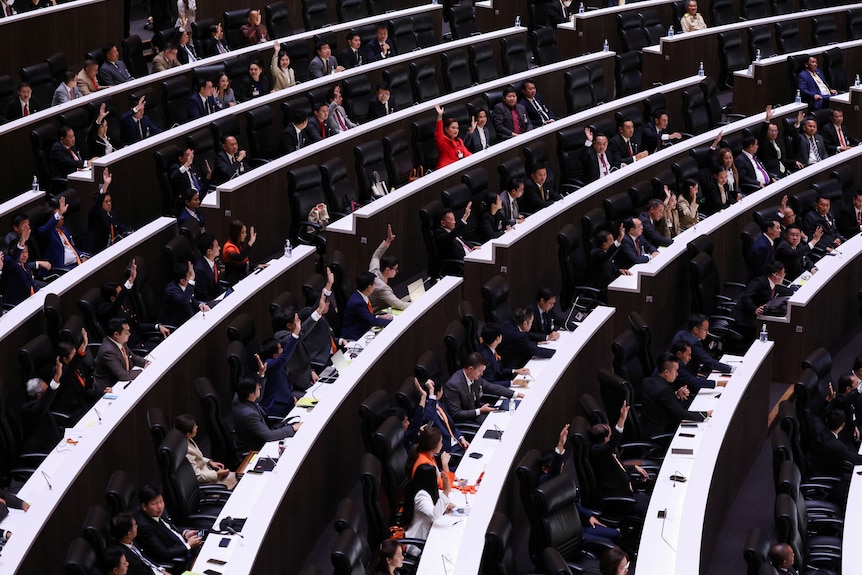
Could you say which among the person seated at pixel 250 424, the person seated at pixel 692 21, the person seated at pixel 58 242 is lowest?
the person seated at pixel 250 424

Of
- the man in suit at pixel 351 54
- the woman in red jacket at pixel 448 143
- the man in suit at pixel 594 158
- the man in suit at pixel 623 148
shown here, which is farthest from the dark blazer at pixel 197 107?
the man in suit at pixel 623 148

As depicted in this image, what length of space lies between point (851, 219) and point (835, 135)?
5.45 ft

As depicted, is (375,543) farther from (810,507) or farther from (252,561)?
(810,507)

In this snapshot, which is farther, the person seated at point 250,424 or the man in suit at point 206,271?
the man in suit at point 206,271

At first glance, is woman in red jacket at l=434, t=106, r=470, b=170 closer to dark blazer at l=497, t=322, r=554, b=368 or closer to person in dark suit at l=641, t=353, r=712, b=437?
dark blazer at l=497, t=322, r=554, b=368

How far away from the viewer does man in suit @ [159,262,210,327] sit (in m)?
7.48

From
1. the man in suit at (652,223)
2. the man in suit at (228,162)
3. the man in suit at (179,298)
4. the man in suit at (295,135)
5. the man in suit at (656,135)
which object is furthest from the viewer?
the man in suit at (656,135)

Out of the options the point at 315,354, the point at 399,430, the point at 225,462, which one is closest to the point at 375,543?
the point at 399,430

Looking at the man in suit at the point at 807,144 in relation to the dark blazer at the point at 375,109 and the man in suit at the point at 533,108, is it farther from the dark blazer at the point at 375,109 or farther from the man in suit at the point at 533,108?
the dark blazer at the point at 375,109

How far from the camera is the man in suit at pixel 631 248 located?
8.56 meters

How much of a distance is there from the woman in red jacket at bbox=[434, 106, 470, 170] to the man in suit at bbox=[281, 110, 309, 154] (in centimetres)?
101

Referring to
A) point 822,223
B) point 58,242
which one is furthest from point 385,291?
point 822,223

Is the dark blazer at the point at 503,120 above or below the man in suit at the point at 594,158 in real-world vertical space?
above

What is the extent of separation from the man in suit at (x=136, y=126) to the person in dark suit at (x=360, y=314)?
273 centimetres
